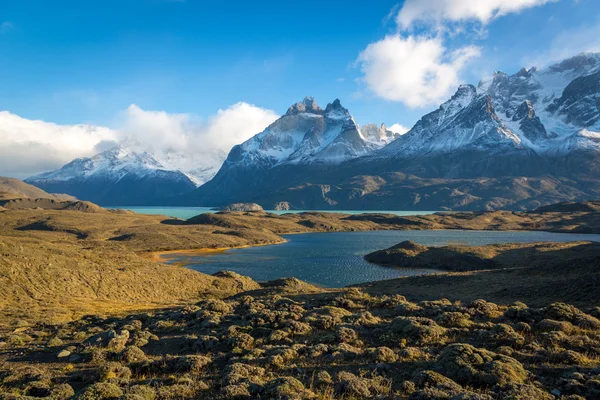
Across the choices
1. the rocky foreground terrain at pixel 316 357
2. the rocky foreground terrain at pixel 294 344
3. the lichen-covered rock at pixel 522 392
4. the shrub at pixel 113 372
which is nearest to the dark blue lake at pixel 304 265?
the rocky foreground terrain at pixel 294 344

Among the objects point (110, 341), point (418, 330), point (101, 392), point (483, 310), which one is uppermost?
point (483, 310)

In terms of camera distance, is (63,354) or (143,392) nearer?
(143,392)

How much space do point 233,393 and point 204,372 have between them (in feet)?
14.9

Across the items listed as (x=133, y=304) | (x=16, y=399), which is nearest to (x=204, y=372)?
(x=16, y=399)

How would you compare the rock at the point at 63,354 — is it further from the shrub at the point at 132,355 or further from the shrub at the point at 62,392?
the shrub at the point at 62,392

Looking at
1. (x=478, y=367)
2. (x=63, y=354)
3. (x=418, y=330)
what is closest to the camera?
(x=478, y=367)

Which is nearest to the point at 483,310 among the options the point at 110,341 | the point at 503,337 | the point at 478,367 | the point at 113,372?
the point at 503,337

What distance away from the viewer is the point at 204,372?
2112cm

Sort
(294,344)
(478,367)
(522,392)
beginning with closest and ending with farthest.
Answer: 1. (522,392)
2. (478,367)
3. (294,344)

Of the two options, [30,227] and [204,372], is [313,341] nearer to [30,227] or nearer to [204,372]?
[204,372]

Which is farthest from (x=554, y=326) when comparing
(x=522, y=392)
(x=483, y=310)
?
(x=522, y=392)

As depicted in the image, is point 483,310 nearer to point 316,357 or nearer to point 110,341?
point 316,357

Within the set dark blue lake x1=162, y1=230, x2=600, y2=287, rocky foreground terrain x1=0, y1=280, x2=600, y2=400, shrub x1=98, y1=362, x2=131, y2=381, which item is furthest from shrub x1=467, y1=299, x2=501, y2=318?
dark blue lake x1=162, y1=230, x2=600, y2=287

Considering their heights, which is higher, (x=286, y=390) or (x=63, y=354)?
(x=286, y=390)
